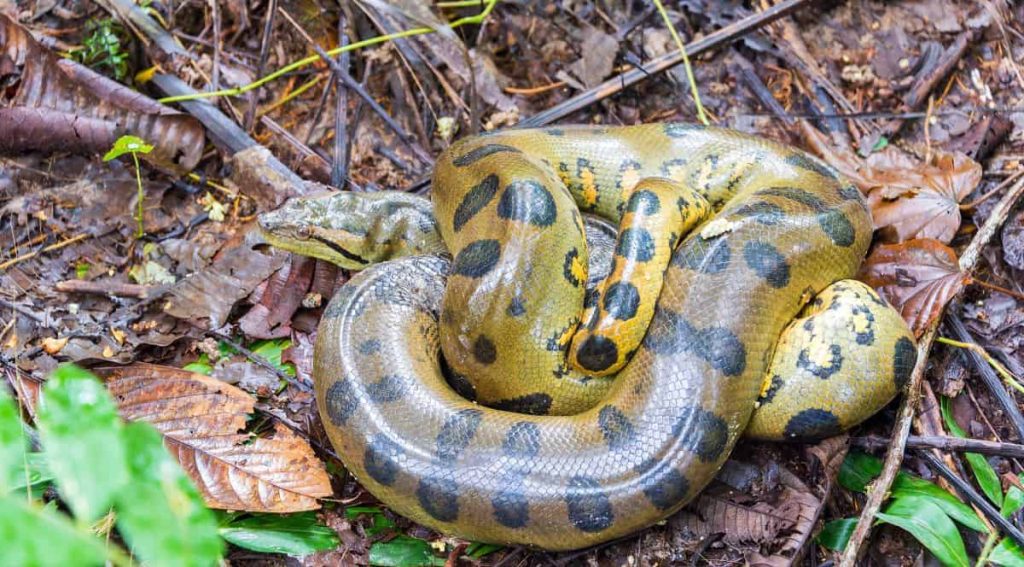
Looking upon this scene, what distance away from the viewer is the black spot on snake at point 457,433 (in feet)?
13.1

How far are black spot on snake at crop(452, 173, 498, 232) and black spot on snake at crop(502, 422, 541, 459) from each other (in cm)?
129

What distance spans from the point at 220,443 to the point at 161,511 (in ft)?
10.5

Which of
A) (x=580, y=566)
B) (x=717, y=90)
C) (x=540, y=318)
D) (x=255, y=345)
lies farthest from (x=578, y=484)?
(x=717, y=90)

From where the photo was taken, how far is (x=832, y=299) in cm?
439

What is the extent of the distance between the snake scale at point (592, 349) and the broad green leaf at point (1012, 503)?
750 mm

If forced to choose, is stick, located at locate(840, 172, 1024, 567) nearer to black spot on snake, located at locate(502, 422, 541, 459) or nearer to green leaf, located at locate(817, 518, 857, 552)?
green leaf, located at locate(817, 518, 857, 552)

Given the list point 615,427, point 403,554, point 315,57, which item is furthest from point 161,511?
point 315,57

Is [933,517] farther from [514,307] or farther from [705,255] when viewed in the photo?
[514,307]

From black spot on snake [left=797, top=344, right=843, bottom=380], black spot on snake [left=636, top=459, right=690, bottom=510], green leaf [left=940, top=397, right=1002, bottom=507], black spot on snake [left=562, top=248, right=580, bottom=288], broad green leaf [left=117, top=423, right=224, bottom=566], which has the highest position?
broad green leaf [left=117, top=423, right=224, bottom=566]

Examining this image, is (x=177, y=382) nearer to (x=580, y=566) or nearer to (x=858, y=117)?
(x=580, y=566)

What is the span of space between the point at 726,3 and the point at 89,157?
5.01 meters

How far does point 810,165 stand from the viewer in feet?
16.0

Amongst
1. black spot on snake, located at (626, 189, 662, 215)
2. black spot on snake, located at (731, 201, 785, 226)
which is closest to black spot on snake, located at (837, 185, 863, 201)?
black spot on snake, located at (731, 201, 785, 226)

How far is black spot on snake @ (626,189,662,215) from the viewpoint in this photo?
4.41 meters
